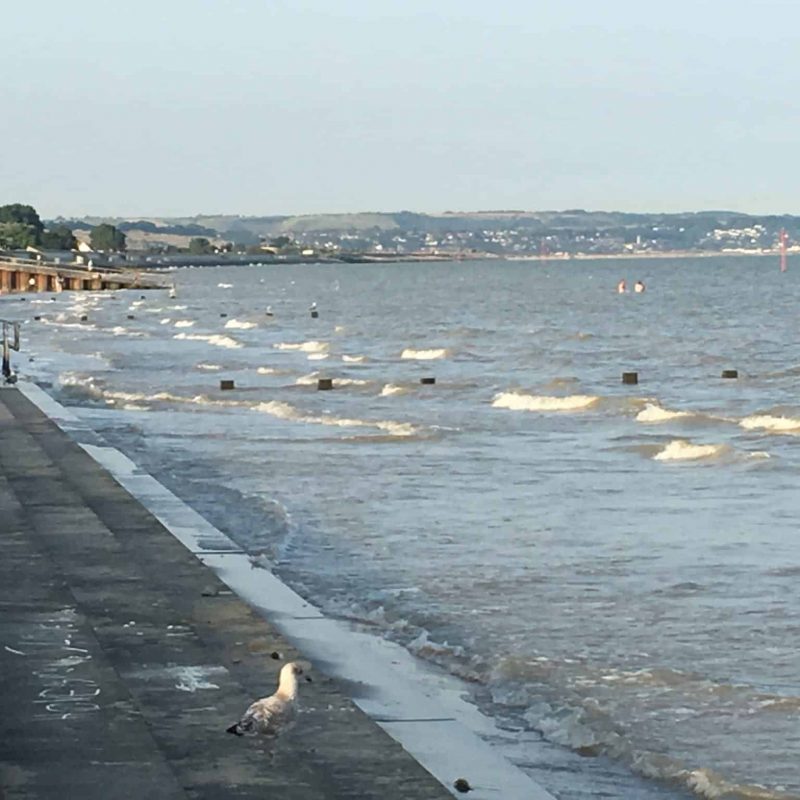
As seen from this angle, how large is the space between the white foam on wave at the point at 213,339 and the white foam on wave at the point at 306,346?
59.7 inches

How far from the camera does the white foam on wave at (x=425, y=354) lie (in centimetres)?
5712

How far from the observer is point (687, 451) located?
25.6 meters

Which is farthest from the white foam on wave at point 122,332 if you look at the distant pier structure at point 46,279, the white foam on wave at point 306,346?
the distant pier structure at point 46,279

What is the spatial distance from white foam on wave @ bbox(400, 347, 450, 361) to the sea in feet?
9.22

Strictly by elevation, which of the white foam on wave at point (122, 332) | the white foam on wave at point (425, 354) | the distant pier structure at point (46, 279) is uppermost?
the white foam on wave at point (425, 354)

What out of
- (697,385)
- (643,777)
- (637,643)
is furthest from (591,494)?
(697,385)

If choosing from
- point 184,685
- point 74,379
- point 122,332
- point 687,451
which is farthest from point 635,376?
point 122,332

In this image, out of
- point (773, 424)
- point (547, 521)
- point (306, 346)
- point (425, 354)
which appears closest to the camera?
point (547, 521)

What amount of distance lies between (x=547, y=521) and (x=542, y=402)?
57.8 feet

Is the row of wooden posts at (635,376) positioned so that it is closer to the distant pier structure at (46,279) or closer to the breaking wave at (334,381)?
the breaking wave at (334,381)

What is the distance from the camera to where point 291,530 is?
17.9 meters

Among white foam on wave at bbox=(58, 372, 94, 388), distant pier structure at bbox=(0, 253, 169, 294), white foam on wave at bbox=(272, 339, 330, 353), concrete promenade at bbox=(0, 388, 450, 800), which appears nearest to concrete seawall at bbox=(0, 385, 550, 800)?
concrete promenade at bbox=(0, 388, 450, 800)

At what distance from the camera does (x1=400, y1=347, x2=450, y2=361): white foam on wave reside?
57125mm

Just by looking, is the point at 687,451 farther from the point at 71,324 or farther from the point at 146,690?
the point at 71,324
